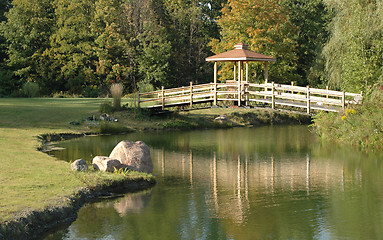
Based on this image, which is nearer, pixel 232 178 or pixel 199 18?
pixel 232 178

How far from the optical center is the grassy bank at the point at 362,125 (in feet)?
80.1

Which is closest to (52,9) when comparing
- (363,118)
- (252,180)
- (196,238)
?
(363,118)

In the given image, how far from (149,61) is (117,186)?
35195 mm

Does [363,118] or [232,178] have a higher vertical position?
[363,118]

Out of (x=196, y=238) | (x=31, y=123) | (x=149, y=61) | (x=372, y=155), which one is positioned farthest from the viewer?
(x=149, y=61)

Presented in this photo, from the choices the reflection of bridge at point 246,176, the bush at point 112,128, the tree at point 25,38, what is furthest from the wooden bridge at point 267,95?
the tree at point 25,38

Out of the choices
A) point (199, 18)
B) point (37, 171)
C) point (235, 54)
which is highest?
point (199, 18)

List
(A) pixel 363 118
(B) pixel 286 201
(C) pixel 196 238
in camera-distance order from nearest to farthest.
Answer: (C) pixel 196 238 < (B) pixel 286 201 < (A) pixel 363 118

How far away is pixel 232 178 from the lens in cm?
1827

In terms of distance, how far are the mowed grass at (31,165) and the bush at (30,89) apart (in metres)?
11.7

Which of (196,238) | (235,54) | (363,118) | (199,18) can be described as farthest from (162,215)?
(199,18)

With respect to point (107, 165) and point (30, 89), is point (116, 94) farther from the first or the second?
point (107, 165)

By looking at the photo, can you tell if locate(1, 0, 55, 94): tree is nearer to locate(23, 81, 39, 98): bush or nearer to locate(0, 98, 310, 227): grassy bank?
locate(23, 81, 39, 98): bush

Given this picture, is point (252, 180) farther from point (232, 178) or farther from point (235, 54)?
point (235, 54)
